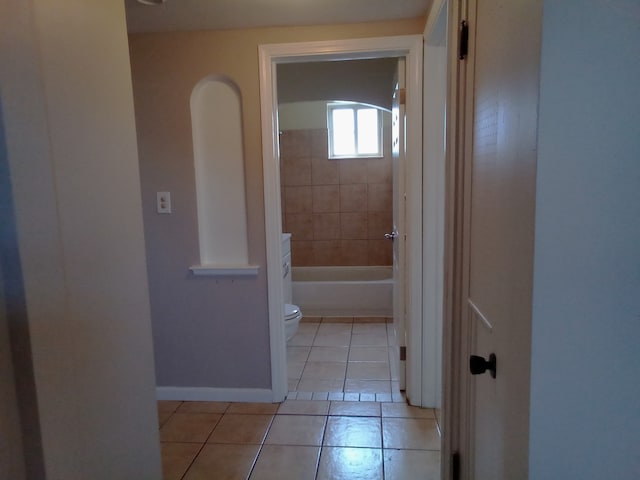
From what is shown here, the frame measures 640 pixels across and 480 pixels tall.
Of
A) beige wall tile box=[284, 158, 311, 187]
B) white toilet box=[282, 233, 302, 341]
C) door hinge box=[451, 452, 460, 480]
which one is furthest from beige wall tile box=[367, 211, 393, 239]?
door hinge box=[451, 452, 460, 480]

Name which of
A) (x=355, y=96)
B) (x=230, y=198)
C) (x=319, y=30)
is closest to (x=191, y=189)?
(x=230, y=198)

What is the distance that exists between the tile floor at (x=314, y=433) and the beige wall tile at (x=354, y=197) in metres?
2.36

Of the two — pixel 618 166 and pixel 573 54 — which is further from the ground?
pixel 573 54

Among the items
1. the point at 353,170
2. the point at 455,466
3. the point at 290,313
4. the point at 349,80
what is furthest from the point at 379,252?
the point at 455,466

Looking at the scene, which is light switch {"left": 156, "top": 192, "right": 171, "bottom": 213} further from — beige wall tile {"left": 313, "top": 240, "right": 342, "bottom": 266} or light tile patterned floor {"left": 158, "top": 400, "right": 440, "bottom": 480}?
beige wall tile {"left": 313, "top": 240, "right": 342, "bottom": 266}

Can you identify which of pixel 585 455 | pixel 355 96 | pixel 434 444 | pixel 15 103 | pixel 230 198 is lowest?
Result: pixel 434 444

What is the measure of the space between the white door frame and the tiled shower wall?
2610 millimetres

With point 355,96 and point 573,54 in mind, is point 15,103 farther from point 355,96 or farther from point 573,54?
point 355,96

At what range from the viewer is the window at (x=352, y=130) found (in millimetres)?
4906

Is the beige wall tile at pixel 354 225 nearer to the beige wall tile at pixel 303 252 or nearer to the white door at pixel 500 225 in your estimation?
the beige wall tile at pixel 303 252

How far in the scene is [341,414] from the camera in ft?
7.45

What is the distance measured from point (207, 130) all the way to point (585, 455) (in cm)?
220

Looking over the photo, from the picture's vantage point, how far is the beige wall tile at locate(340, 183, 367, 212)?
16.0ft

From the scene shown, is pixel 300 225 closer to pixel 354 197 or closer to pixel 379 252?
pixel 354 197
